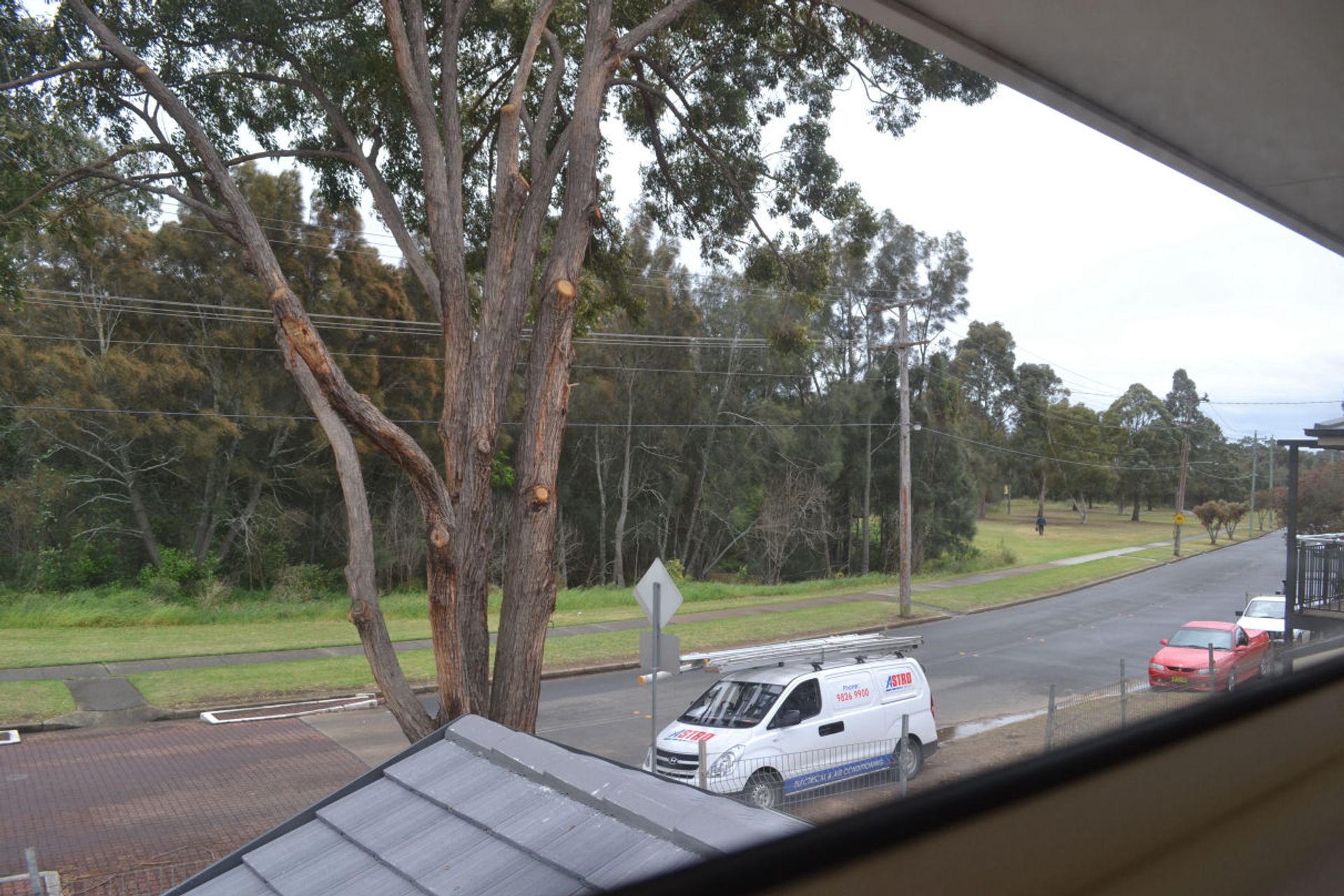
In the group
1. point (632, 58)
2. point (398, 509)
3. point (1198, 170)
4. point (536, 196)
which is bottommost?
point (398, 509)

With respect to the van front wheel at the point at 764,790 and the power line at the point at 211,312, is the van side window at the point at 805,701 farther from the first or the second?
the power line at the point at 211,312

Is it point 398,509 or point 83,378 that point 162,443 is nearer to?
point 83,378

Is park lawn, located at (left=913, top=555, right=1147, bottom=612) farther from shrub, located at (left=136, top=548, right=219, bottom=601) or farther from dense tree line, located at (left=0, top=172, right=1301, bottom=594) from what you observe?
shrub, located at (left=136, top=548, right=219, bottom=601)

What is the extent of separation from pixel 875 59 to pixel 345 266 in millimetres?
13987

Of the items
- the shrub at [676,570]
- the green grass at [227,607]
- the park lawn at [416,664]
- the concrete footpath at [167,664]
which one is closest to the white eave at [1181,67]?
the park lawn at [416,664]

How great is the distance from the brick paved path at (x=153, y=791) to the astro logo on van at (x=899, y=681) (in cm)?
510

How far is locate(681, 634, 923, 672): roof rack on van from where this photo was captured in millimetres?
9234

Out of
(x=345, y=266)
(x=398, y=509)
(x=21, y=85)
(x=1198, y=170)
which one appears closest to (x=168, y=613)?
(x=398, y=509)

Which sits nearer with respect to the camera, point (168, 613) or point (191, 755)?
point (191, 755)

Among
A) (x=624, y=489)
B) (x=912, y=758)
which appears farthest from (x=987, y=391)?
(x=912, y=758)

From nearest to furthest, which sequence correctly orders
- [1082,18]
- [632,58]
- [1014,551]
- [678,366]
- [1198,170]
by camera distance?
1. [1082,18]
2. [1198,170]
3. [632,58]
4. [678,366]
5. [1014,551]

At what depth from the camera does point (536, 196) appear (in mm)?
8102

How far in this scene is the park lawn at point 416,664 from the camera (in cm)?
1315

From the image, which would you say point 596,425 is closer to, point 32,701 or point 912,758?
point 32,701
